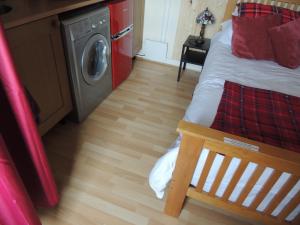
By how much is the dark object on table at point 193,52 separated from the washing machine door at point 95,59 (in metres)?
0.93

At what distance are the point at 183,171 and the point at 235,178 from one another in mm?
244

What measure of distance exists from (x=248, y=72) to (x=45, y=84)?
1.48 meters

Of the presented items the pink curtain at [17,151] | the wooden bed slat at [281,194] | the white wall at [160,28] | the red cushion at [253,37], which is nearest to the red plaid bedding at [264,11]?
the red cushion at [253,37]

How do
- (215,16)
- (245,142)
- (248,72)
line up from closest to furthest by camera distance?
(245,142), (248,72), (215,16)

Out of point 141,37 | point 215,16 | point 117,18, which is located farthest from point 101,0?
point 215,16

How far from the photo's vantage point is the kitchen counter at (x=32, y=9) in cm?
114

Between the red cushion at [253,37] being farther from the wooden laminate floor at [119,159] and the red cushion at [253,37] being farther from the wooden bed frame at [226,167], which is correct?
the wooden bed frame at [226,167]

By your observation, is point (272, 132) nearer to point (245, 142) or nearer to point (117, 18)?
point (245, 142)

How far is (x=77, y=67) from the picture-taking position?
1.69 m

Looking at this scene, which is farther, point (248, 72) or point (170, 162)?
point (248, 72)

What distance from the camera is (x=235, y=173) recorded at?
3.32 ft

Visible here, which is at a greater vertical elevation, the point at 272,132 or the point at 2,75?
the point at 2,75

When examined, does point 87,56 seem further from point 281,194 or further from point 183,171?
point 281,194

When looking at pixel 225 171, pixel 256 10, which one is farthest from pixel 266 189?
pixel 256 10
